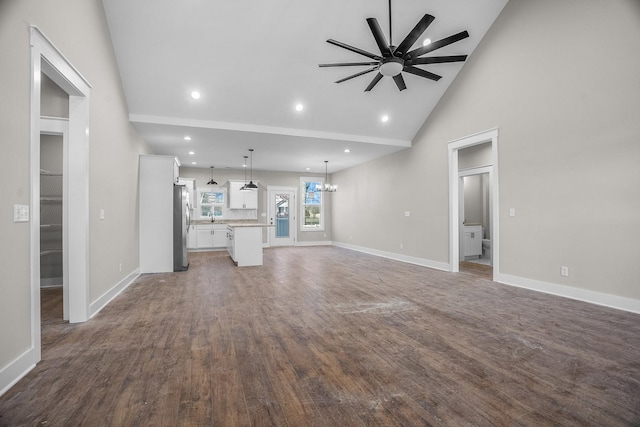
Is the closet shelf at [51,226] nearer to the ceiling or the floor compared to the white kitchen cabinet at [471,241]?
nearer to the ceiling

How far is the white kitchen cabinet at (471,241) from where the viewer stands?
23.8ft

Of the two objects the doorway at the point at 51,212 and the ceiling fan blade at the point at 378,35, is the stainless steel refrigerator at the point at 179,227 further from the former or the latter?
the ceiling fan blade at the point at 378,35

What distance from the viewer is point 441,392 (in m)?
1.83

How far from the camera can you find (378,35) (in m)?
2.84

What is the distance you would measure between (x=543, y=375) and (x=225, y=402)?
2086 mm

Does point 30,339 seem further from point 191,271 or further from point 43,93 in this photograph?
point 191,271

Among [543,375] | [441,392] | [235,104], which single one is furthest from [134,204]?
[543,375]

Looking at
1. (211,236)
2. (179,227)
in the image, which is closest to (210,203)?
(211,236)

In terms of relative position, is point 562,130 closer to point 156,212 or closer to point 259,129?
point 259,129

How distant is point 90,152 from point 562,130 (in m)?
5.84

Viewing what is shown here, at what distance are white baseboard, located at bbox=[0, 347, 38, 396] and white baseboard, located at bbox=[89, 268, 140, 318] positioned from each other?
3.85 feet

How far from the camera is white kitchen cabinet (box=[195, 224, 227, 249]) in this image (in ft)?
30.3

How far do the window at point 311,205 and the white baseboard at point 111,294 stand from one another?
640 centimetres

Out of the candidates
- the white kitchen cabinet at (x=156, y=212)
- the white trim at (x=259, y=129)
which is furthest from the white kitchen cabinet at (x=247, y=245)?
the white trim at (x=259, y=129)
